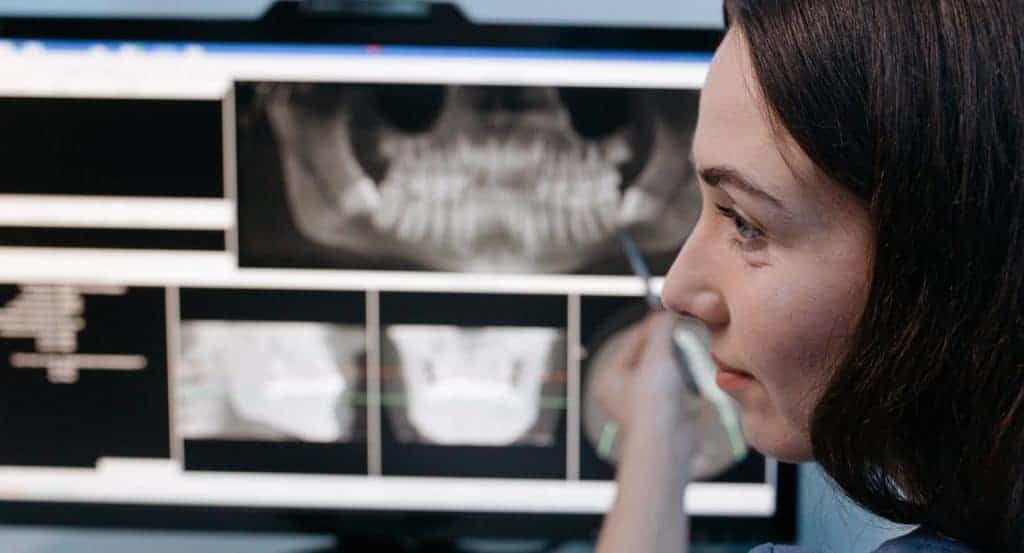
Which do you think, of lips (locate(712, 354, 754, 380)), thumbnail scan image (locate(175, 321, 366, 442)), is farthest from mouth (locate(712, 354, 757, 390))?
thumbnail scan image (locate(175, 321, 366, 442))

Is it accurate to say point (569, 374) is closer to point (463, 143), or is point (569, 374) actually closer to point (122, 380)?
point (463, 143)

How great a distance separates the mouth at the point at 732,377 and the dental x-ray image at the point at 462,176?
0.26 metres

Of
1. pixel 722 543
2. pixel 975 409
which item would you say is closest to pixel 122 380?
pixel 722 543

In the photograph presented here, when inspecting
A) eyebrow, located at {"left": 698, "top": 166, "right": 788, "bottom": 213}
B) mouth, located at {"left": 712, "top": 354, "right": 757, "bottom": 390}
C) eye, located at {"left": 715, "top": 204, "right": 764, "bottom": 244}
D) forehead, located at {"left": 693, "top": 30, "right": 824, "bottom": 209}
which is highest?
forehead, located at {"left": 693, "top": 30, "right": 824, "bottom": 209}

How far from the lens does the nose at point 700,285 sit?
1.56 feet

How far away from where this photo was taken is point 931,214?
1.27ft

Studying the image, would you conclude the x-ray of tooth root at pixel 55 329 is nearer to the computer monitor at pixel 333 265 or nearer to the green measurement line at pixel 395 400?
the computer monitor at pixel 333 265

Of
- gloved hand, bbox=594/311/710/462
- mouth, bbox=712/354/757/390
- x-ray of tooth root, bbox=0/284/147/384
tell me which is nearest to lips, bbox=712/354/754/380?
mouth, bbox=712/354/757/390

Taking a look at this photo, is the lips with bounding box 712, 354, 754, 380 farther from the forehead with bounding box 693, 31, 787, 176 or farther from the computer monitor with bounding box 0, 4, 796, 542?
the computer monitor with bounding box 0, 4, 796, 542

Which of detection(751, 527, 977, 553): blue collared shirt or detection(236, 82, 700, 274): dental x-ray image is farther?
detection(236, 82, 700, 274): dental x-ray image

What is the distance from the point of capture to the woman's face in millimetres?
411

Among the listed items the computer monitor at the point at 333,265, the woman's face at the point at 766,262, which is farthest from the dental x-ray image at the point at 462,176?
the woman's face at the point at 766,262

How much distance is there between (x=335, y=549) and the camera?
0.83m

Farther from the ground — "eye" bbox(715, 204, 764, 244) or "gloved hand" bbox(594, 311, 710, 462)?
"eye" bbox(715, 204, 764, 244)
